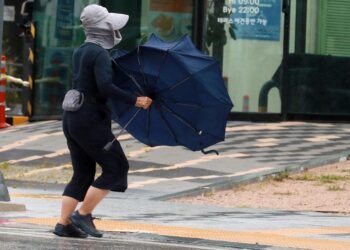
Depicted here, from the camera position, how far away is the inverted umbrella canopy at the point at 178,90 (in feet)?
32.1

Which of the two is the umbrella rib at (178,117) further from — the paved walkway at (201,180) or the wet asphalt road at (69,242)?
the wet asphalt road at (69,242)

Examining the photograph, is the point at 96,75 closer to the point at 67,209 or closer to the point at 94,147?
the point at 94,147

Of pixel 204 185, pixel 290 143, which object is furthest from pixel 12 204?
pixel 290 143

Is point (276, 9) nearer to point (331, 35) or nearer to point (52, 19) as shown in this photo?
point (331, 35)

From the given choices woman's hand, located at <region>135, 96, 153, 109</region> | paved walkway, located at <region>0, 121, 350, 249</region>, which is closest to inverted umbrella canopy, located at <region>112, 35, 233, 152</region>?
woman's hand, located at <region>135, 96, 153, 109</region>

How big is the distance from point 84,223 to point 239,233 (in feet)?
4.84

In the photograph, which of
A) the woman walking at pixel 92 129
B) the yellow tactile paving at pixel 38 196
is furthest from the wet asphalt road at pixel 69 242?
the yellow tactile paving at pixel 38 196

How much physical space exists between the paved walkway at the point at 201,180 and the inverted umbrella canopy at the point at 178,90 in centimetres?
85

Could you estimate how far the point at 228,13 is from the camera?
2102 centimetres

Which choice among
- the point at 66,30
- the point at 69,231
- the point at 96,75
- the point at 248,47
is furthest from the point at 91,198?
the point at 66,30

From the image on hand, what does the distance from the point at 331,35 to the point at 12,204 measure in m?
11.2

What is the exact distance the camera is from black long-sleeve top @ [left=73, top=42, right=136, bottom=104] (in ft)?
30.0

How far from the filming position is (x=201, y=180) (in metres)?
14.9

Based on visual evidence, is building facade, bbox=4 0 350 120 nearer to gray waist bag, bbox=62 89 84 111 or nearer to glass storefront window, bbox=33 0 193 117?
glass storefront window, bbox=33 0 193 117
